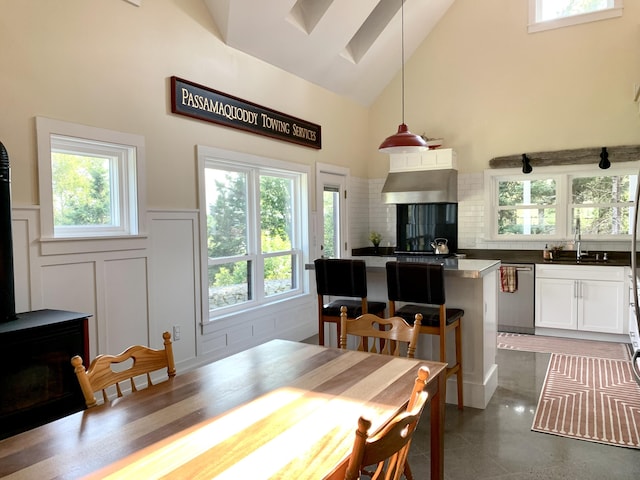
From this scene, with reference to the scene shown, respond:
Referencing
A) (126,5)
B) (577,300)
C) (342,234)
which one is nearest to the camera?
(126,5)

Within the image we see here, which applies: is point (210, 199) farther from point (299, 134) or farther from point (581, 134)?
point (581, 134)

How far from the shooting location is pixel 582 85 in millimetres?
5828

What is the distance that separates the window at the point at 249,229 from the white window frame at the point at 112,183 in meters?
0.68

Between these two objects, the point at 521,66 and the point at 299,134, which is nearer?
the point at 299,134

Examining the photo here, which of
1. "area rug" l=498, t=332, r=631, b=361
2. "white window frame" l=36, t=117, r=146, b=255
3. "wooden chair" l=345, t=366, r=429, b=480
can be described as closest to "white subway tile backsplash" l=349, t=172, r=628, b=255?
"area rug" l=498, t=332, r=631, b=361

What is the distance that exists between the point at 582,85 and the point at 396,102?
2417mm

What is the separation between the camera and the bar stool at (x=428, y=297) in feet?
10.4

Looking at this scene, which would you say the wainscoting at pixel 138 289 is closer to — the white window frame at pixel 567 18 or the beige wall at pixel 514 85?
the beige wall at pixel 514 85

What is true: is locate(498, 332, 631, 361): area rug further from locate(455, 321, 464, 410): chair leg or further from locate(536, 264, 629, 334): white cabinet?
locate(455, 321, 464, 410): chair leg

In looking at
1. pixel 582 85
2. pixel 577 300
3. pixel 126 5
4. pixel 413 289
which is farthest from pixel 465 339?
pixel 582 85

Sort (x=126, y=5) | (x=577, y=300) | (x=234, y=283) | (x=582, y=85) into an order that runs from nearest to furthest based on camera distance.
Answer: (x=126, y=5) → (x=234, y=283) → (x=577, y=300) → (x=582, y=85)

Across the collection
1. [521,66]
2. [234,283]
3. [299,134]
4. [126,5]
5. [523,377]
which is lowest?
[523,377]

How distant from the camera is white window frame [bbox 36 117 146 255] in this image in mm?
3016

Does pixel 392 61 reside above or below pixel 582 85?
above
